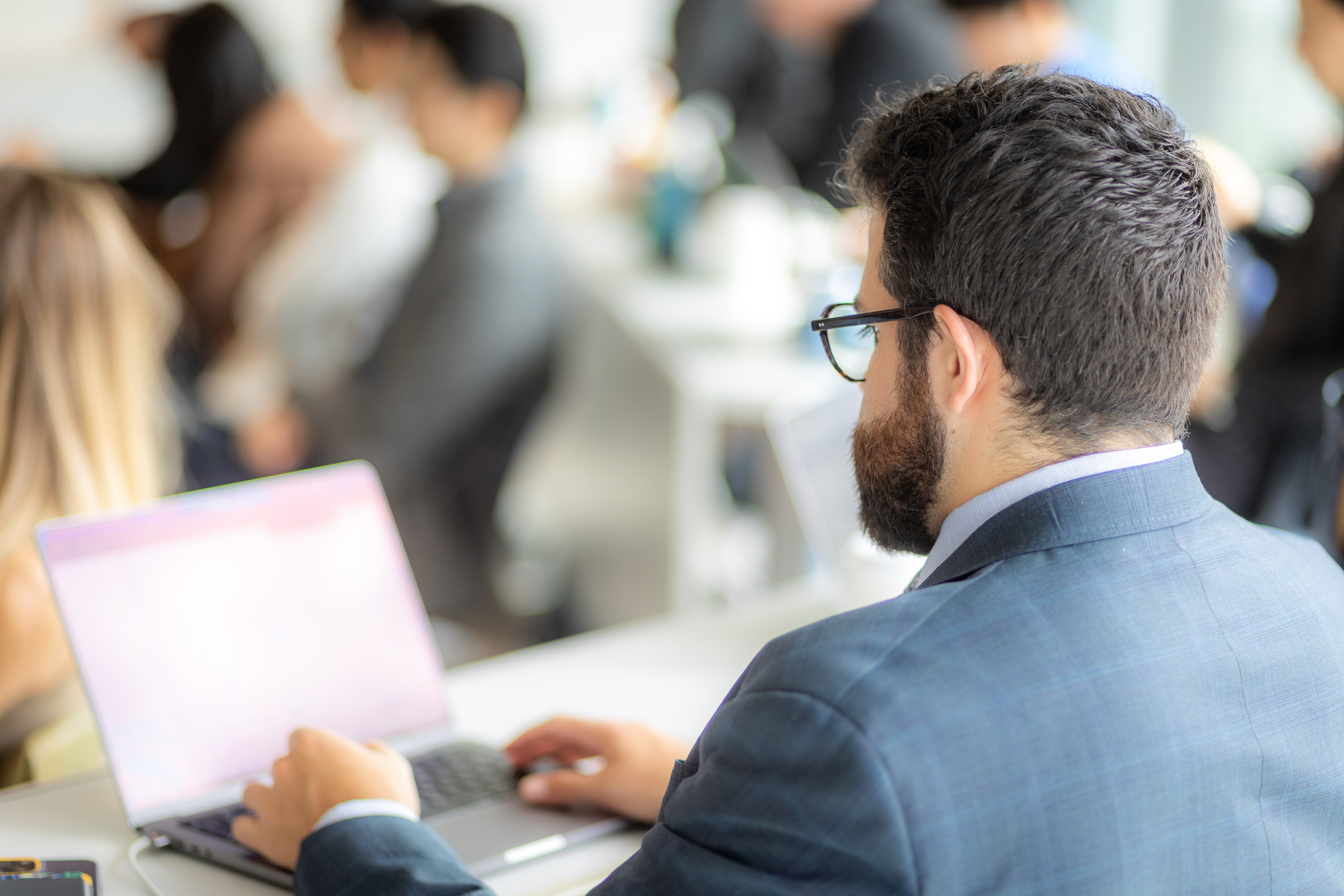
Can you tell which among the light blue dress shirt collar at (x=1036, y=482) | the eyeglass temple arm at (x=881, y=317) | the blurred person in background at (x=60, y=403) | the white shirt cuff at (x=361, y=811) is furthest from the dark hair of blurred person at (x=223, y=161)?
the light blue dress shirt collar at (x=1036, y=482)

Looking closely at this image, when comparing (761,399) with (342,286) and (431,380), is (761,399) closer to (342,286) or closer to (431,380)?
(431,380)

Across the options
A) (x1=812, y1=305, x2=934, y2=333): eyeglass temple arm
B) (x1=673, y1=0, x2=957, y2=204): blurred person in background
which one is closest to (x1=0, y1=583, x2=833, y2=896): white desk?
(x1=812, y1=305, x2=934, y2=333): eyeglass temple arm

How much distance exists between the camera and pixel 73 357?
142 centimetres

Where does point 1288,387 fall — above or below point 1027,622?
below

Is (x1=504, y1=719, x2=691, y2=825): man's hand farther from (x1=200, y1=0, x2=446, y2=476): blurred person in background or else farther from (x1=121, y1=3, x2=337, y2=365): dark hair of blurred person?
(x1=121, y1=3, x2=337, y2=365): dark hair of blurred person

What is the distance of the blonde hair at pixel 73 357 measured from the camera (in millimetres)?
1331

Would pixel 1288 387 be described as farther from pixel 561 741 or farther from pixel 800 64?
pixel 800 64

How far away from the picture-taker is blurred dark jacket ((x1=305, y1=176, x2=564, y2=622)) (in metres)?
2.53

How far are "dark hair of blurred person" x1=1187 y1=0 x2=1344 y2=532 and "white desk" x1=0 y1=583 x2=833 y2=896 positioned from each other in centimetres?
84

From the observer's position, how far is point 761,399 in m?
2.35

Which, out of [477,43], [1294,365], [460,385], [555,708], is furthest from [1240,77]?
[555,708]

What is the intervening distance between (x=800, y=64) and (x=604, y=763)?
3.93 metres

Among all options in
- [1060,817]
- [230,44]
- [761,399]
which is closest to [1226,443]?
[761,399]

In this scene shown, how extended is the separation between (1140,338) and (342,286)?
2366mm
